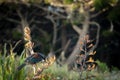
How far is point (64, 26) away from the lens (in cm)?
1364

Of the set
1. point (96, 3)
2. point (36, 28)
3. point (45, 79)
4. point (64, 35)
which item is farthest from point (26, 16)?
point (45, 79)

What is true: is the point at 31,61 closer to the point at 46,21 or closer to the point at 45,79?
the point at 45,79

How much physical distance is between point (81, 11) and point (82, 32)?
97cm

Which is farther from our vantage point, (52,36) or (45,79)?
(52,36)

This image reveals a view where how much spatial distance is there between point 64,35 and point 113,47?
226cm

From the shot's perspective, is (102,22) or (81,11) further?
(102,22)

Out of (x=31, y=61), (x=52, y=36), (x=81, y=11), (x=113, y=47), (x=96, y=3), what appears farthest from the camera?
(x=52, y=36)

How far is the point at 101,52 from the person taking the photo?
1205 centimetres

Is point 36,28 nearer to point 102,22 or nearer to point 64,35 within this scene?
point 64,35

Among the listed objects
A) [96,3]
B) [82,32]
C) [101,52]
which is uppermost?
[96,3]

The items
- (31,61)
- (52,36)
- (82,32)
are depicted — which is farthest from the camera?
(52,36)

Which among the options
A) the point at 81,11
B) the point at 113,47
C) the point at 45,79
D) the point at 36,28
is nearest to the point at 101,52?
the point at 113,47

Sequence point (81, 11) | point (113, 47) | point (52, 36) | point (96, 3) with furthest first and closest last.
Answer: point (52, 36) < point (113, 47) < point (81, 11) < point (96, 3)

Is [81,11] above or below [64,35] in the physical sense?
above
